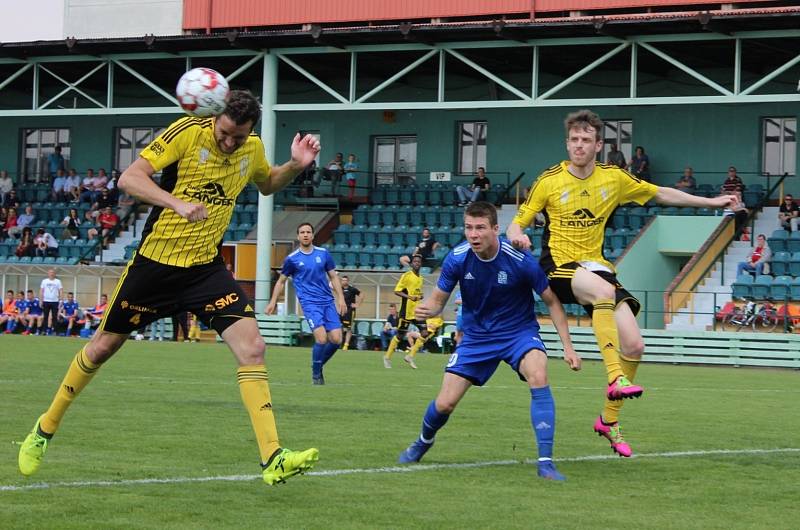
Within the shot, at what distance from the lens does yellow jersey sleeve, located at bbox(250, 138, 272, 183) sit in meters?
8.41

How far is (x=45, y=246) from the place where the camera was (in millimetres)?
40062

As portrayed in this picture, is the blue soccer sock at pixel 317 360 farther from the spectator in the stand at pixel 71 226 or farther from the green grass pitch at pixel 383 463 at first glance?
the spectator in the stand at pixel 71 226

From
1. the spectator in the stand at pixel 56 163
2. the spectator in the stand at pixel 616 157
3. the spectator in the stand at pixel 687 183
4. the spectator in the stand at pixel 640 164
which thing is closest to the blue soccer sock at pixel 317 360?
the spectator in the stand at pixel 687 183

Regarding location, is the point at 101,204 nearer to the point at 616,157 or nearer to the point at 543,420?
the point at 616,157

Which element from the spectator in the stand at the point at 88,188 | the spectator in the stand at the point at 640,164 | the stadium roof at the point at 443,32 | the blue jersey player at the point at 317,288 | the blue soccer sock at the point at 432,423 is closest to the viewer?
the blue soccer sock at the point at 432,423

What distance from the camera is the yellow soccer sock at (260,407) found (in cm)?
758

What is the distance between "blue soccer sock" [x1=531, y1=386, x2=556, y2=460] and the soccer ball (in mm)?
2762

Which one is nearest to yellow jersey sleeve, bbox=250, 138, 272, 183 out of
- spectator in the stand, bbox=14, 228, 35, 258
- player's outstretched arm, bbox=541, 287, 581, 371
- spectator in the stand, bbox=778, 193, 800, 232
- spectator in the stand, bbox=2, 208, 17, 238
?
player's outstretched arm, bbox=541, 287, 581, 371

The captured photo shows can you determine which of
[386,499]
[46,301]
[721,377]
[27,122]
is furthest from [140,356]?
[27,122]

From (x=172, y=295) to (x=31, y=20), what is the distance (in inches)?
1302

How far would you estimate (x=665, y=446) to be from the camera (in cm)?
1095

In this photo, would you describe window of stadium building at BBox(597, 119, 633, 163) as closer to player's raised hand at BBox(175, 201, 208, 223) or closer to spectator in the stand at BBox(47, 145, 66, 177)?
spectator in the stand at BBox(47, 145, 66, 177)

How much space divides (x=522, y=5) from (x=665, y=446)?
23719 millimetres

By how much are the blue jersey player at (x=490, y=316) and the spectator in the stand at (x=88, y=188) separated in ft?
116
